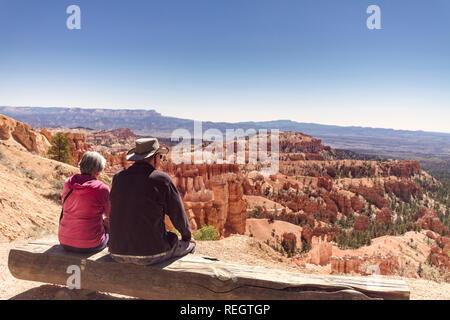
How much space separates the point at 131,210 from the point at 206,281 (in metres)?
1.11

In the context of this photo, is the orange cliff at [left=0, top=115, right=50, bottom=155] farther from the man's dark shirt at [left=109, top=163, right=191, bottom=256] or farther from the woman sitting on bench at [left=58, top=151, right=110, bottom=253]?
the man's dark shirt at [left=109, top=163, right=191, bottom=256]

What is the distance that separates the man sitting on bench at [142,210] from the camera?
3.27 m

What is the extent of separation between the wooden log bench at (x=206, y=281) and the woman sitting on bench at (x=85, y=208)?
164mm

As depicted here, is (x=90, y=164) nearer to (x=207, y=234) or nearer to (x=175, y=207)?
(x=175, y=207)

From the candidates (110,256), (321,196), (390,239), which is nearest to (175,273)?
(110,256)

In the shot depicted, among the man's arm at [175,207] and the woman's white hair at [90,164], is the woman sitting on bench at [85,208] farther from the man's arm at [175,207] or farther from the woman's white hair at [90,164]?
the man's arm at [175,207]

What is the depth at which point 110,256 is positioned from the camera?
3668mm

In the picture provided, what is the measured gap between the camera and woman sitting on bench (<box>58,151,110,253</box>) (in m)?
3.58

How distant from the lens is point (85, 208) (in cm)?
361

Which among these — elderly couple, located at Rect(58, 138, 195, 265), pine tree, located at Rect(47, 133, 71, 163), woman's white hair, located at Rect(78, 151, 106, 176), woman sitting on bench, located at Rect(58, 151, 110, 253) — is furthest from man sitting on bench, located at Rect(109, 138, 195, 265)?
pine tree, located at Rect(47, 133, 71, 163)

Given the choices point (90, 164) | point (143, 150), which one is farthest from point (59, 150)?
point (143, 150)

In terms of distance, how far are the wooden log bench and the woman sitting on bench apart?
6.5 inches
